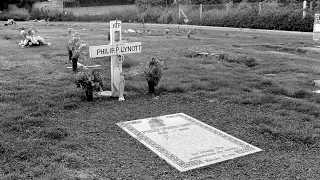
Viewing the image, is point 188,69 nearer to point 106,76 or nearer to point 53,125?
point 106,76

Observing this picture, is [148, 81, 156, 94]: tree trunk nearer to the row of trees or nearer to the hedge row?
the hedge row

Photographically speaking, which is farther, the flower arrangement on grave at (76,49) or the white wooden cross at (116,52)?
the flower arrangement on grave at (76,49)

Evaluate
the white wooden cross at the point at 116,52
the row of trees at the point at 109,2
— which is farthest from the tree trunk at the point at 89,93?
the row of trees at the point at 109,2

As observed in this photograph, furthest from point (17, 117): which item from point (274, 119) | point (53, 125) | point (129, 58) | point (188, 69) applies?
point (129, 58)

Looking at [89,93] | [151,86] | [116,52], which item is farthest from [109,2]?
[89,93]

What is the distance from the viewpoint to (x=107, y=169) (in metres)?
3.87

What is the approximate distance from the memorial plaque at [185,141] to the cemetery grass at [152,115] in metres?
0.13

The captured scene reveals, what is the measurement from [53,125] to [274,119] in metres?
3.11

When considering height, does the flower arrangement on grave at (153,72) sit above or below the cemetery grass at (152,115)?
above

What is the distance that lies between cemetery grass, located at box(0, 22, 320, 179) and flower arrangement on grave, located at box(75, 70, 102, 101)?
0.66 feet

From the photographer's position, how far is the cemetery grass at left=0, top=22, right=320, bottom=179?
3902 mm

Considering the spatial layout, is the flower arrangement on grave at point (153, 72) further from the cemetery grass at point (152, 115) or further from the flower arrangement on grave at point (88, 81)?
the flower arrangement on grave at point (88, 81)

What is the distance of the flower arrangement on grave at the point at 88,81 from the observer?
20.7ft

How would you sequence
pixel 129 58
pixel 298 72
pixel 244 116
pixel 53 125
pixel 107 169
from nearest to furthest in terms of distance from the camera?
pixel 107 169 → pixel 53 125 → pixel 244 116 → pixel 298 72 → pixel 129 58
